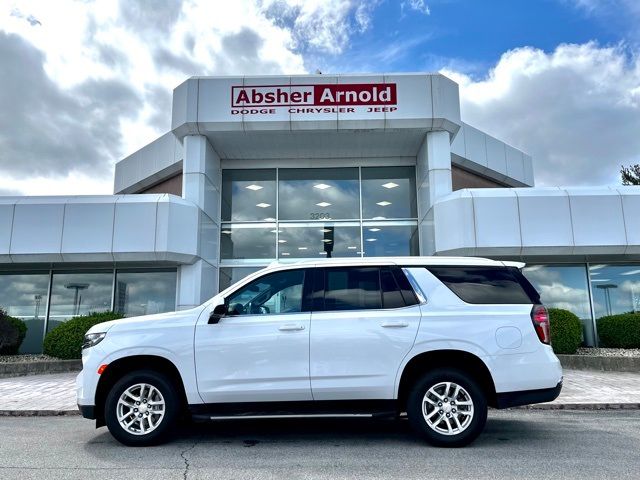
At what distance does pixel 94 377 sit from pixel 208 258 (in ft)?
29.8

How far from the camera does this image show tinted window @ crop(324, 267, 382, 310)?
18.1 ft

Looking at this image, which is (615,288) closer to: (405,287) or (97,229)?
(405,287)

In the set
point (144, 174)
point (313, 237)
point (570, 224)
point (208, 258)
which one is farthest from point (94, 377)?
point (144, 174)

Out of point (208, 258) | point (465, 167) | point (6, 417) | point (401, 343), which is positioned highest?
point (465, 167)

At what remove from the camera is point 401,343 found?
5.29 m

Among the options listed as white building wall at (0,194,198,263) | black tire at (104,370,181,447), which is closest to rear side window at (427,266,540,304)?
black tire at (104,370,181,447)

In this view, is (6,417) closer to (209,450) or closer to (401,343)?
(209,450)

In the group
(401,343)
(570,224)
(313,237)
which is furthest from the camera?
(313,237)

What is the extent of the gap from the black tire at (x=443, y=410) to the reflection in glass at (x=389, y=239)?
33.8 ft

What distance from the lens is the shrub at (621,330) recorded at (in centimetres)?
1281

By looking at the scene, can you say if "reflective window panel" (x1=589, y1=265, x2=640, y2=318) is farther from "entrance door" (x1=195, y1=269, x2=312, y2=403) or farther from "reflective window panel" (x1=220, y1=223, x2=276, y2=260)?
"entrance door" (x1=195, y1=269, x2=312, y2=403)

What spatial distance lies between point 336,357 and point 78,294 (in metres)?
12.1

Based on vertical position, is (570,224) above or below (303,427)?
above

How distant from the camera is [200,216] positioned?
13680 millimetres
